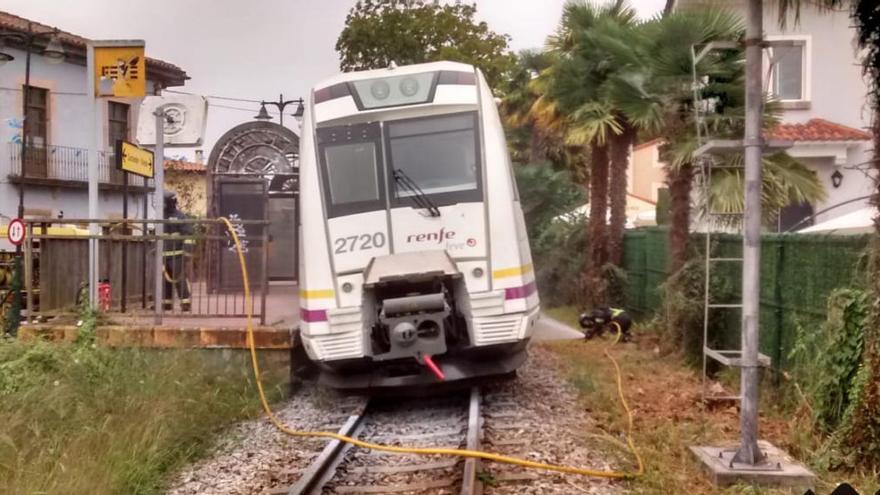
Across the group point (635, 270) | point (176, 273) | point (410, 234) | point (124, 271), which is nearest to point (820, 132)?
point (635, 270)

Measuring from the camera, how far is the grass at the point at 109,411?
6312mm

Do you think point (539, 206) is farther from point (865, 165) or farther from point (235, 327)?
point (865, 165)

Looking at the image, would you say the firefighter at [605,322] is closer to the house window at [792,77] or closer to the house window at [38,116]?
the house window at [792,77]

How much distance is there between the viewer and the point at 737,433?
789 centimetres

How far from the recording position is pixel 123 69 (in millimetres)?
11469

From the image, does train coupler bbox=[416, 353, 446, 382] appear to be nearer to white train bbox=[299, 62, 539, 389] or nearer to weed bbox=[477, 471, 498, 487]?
white train bbox=[299, 62, 539, 389]

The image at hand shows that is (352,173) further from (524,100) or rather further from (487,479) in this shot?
(524,100)

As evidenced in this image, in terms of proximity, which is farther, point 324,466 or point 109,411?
point 109,411

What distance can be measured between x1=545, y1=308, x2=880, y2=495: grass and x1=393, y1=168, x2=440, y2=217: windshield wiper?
2.61m

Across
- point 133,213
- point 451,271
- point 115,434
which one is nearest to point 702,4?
point 451,271

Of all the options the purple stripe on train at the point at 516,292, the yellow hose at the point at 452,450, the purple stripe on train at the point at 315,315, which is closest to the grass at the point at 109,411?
the yellow hose at the point at 452,450

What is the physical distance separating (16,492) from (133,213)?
29692mm

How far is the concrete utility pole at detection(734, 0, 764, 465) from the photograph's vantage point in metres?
6.37

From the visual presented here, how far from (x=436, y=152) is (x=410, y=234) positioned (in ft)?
3.19
